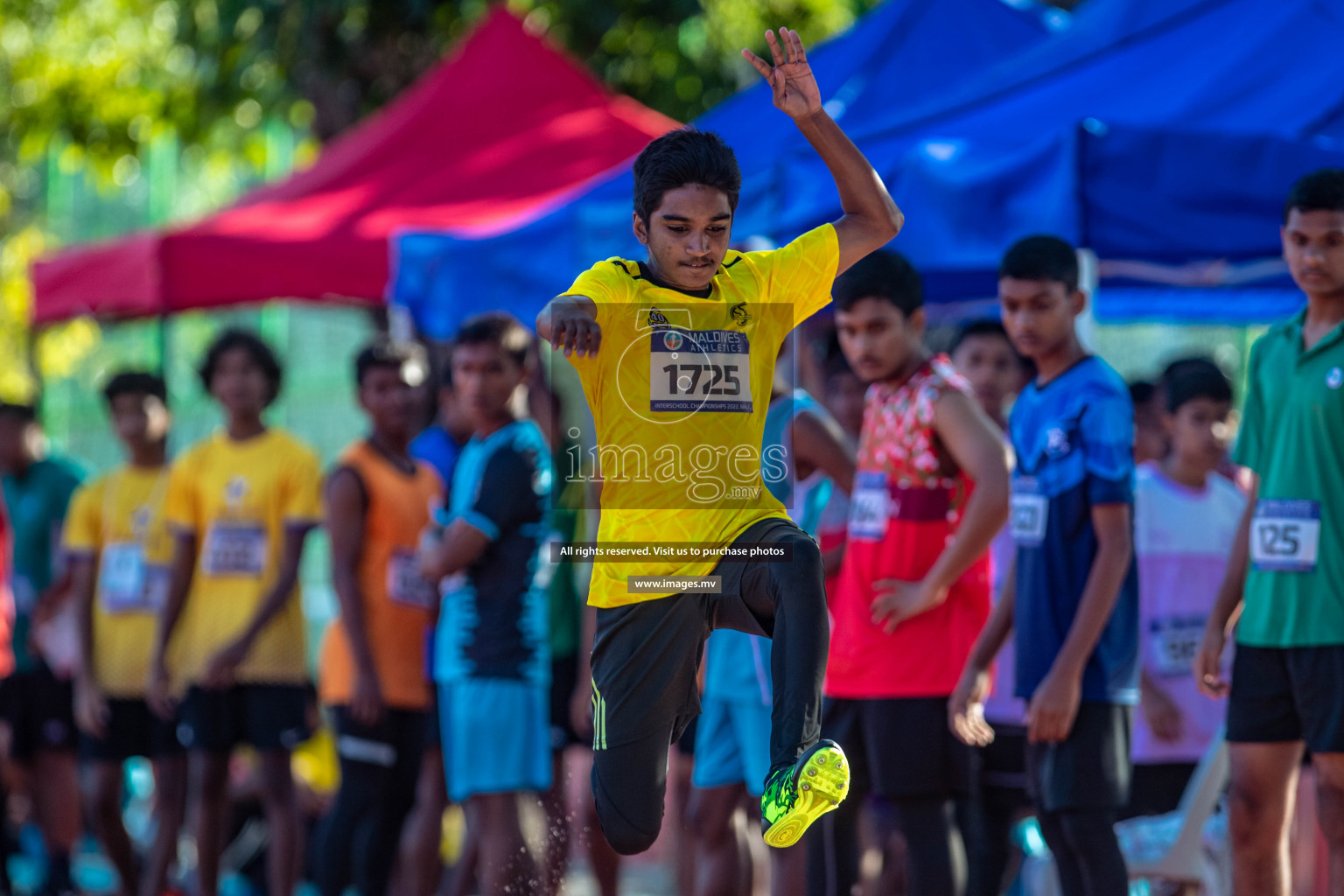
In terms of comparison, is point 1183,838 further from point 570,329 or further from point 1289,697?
point 570,329

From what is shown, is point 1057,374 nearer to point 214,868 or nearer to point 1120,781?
point 1120,781

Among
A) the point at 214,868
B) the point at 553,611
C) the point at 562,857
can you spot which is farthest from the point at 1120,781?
the point at 214,868

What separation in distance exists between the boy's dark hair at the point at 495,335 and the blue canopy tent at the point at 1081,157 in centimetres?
53

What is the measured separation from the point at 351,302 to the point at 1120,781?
5.82 meters

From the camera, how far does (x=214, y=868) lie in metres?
6.01

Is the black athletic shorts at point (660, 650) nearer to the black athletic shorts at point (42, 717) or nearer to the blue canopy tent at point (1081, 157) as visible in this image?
the blue canopy tent at point (1081, 157)

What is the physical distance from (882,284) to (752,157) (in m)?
2.11

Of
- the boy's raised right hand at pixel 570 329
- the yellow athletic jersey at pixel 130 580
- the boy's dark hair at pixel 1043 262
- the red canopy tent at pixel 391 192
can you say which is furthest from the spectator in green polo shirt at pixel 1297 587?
the yellow athletic jersey at pixel 130 580

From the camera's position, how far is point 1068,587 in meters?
4.14

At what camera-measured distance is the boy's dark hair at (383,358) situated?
6.07 m

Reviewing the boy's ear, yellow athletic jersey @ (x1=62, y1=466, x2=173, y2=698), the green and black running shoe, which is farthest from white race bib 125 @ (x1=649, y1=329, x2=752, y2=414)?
yellow athletic jersey @ (x1=62, y1=466, x2=173, y2=698)

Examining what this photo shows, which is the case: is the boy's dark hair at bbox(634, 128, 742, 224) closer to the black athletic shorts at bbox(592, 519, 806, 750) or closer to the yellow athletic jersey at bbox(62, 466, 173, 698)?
the black athletic shorts at bbox(592, 519, 806, 750)

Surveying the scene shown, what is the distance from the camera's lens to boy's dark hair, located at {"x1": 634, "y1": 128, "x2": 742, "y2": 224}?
304cm

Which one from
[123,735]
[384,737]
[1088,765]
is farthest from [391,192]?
[1088,765]
